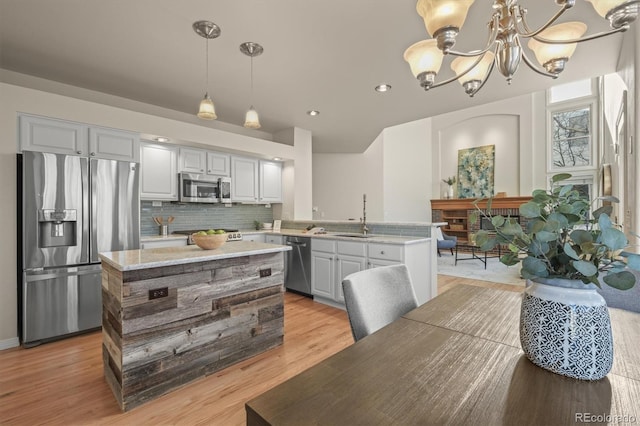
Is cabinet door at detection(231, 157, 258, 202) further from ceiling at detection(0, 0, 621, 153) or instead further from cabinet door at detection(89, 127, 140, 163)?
cabinet door at detection(89, 127, 140, 163)

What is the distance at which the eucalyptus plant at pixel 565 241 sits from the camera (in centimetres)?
72

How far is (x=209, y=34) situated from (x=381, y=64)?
1.58 metres

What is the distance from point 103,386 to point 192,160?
2.75 metres

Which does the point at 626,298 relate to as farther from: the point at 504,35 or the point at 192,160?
the point at 192,160

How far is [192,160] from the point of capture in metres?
3.93

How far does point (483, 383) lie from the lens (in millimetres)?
749

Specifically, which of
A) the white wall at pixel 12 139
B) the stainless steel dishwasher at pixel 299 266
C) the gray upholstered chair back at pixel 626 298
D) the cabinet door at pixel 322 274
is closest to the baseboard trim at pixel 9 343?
the white wall at pixel 12 139

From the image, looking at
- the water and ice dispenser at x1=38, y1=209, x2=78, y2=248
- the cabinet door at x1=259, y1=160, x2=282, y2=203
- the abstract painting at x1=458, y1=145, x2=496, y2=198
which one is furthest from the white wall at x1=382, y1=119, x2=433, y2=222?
the water and ice dispenser at x1=38, y1=209, x2=78, y2=248

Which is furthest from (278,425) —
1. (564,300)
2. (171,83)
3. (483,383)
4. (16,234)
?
(171,83)

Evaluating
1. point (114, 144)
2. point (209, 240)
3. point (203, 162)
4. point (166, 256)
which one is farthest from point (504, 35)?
point (203, 162)

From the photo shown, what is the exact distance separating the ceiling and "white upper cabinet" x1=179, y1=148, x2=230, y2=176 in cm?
65

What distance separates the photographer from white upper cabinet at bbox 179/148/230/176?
3859 millimetres

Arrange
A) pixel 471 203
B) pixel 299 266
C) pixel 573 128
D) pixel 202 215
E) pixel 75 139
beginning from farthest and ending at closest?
pixel 471 203
pixel 573 128
pixel 202 215
pixel 299 266
pixel 75 139

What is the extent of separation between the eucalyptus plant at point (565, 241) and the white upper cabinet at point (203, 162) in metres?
3.82
